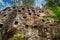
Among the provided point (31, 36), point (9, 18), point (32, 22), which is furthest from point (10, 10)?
point (31, 36)

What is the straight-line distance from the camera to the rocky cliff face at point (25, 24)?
11523mm

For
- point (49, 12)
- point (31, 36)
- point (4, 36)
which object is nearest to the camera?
point (31, 36)

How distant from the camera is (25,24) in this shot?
12.1m

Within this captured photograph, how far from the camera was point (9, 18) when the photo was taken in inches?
509

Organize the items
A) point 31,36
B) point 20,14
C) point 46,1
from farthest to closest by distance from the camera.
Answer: point 46,1, point 20,14, point 31,36

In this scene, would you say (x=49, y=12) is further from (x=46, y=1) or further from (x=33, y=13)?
(x=46, y=1)

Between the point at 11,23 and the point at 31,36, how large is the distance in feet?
5.06

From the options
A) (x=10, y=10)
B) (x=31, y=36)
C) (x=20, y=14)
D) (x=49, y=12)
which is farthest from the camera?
(x=49, y=12)

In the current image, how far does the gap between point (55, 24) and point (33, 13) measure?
2235mm

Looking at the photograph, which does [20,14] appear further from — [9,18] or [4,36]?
[4,36]

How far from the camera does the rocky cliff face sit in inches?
454

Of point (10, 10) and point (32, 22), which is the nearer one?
point (32, 22)

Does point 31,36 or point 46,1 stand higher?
point 46,1

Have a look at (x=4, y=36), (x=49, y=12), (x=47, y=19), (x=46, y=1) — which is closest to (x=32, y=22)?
(x=47, y=19)
